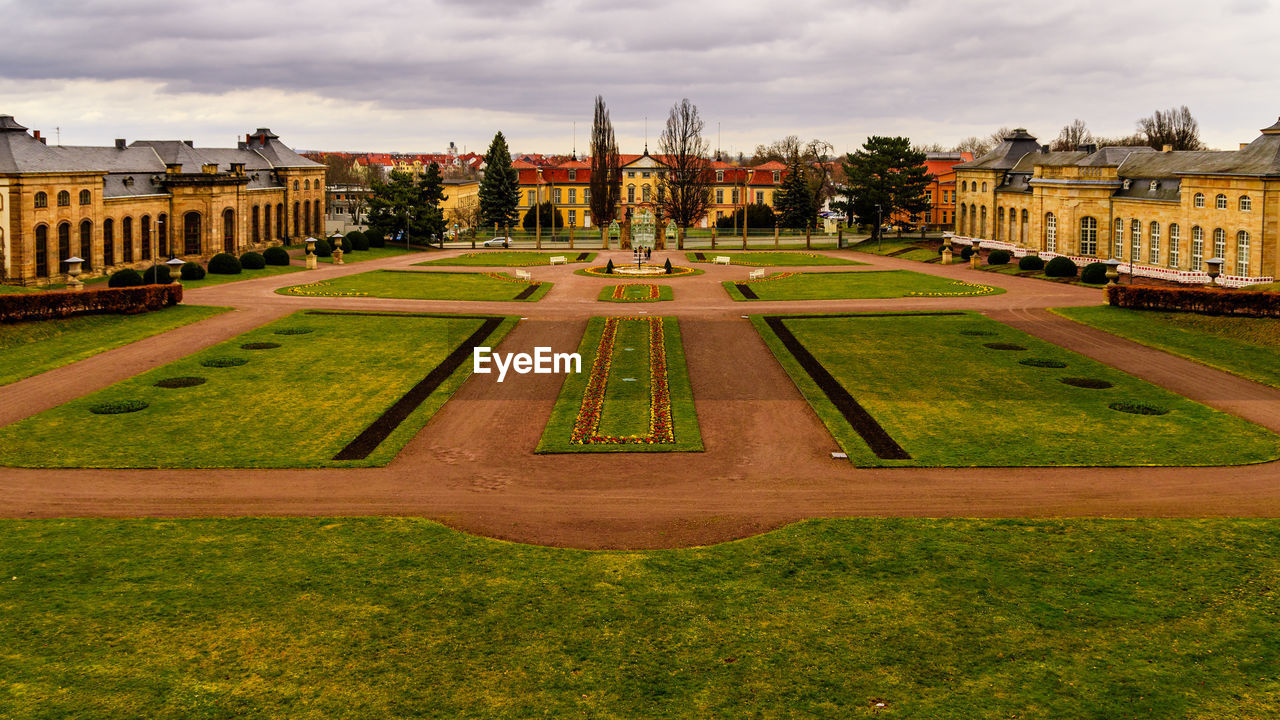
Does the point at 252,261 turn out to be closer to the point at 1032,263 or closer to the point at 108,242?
the point at 108,242

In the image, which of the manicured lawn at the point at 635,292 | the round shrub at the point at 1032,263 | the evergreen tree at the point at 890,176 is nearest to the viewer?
the manicured lawn at the point at 635,292

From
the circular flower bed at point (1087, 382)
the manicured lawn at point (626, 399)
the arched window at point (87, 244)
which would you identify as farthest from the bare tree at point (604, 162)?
the circular flower bed at point (1087, 382)

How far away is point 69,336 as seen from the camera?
46000mm

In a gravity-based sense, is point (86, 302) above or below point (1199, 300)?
below

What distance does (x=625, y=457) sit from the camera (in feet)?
90.4

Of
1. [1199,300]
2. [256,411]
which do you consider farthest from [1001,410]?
[1199,300]

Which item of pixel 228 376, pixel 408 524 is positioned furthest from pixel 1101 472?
pixel 228 376

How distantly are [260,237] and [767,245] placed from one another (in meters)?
54.9

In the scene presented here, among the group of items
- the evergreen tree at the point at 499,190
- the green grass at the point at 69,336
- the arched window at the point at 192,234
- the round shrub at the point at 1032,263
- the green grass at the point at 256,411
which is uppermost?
the evergreen tree at the point at 499,190

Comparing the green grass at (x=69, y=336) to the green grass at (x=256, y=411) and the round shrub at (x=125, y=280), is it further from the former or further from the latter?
the round shrub at (x=125, y=280)

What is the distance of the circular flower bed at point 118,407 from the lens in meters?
32.1

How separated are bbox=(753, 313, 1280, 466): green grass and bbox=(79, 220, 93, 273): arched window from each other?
5120cm

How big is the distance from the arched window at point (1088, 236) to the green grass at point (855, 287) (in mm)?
16131

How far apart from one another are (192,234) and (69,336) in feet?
134
